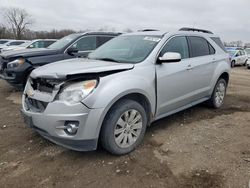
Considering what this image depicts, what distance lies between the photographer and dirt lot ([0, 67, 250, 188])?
2.98m

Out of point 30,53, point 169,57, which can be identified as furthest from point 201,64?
point 30,53

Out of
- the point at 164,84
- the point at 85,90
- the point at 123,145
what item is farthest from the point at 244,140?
the point at 85,90

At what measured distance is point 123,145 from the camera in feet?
11.6

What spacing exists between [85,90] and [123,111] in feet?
1.98

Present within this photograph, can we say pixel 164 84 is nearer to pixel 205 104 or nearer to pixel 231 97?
pixel 205 104

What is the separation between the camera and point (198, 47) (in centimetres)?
511

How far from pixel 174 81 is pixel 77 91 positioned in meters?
1.78

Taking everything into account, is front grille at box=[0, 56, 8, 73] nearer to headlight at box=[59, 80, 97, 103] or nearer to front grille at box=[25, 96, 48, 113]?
front grille at box=[25, 96, 48, 113]

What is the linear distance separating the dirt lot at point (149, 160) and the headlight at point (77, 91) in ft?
2.86

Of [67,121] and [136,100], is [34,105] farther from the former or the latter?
[136,100]

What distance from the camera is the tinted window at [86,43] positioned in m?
7.73

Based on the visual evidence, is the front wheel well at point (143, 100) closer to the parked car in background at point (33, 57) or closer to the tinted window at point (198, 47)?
the tinted window at point (198, 47)

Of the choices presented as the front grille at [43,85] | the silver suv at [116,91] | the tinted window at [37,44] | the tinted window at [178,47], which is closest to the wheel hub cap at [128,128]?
the silver suv at [116,91]

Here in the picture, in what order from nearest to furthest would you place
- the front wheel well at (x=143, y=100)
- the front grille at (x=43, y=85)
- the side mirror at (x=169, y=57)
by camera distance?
the front grille at (x=43, y=85)
the front wheel well at (x=143, y=100)
the side mirror at (x=169, y=57)
